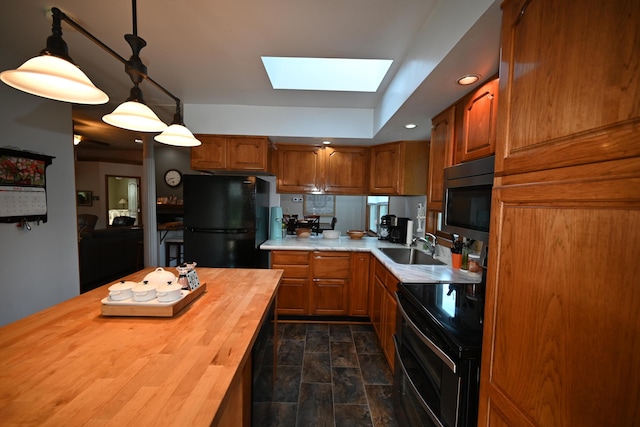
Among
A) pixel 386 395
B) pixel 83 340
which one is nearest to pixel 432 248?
pixel 386 395

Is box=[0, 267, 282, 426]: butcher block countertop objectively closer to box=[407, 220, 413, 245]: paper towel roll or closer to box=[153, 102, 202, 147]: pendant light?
box=[153, 102, 202, 147]: pendant light

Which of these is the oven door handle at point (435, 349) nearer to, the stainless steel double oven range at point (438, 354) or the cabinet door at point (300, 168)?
the stainless steel double oven range at point (438, 354)

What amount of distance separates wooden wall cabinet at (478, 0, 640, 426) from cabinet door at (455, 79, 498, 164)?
651 mm

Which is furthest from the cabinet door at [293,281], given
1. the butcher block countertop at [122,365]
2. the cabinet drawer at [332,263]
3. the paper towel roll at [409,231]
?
the butcher block countertop at [122,365]

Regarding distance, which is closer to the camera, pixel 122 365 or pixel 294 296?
pixel 122 365

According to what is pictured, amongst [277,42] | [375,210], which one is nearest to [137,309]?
[277,42]

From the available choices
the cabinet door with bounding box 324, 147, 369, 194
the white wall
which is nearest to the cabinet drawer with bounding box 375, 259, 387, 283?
the cabinet door with bounding box 324, 147, 369, 194

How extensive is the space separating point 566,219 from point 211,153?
298 cm

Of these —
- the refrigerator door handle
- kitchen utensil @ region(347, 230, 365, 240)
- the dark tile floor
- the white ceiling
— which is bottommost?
the dark tile floor

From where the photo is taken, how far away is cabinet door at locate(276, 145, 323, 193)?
126 inches

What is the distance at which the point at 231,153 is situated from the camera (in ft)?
9.37

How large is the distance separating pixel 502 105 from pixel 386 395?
199 centimetres

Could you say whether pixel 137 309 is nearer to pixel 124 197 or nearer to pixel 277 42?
pixel 277 42

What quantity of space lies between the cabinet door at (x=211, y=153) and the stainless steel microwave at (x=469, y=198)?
234cm
